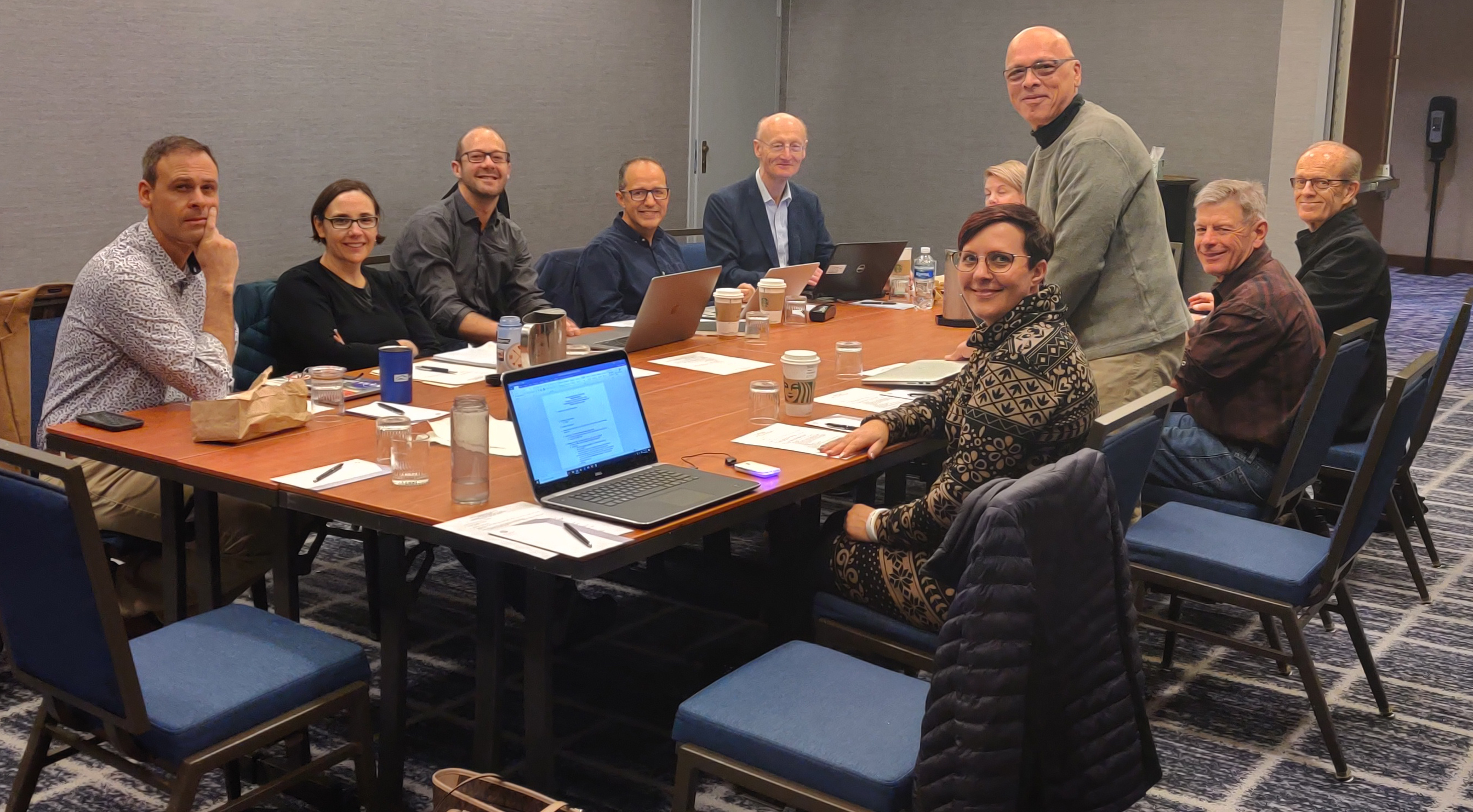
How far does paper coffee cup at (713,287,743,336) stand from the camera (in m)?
4.39

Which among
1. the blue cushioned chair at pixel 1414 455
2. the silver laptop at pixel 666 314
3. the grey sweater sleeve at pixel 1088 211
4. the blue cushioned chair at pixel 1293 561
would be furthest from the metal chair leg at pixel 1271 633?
the silver laptop at pixel 666 314

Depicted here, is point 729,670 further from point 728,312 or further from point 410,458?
point 728,312

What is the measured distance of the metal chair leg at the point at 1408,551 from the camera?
13.6ft

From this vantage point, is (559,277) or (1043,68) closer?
(1043,68)

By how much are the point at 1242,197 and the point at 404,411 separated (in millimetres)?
2520

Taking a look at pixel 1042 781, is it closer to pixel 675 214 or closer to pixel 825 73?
pixel 675 214

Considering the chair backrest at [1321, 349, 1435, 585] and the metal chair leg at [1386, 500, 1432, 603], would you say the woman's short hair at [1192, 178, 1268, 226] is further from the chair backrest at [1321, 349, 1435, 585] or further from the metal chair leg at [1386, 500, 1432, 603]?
the metal chair leg at [1386, 500, 1432, 603]

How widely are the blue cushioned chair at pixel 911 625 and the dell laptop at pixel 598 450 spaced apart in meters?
0.36

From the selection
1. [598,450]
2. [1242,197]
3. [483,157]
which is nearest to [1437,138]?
[1242,197]

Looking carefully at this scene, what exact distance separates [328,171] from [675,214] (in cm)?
273

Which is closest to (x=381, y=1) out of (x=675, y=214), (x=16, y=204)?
(x=16, y=204)

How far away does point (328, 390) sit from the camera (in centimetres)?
317

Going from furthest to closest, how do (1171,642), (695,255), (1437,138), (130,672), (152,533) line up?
(1437,138) < (695,255) < (1171,642) < (152,533) < (130,672)

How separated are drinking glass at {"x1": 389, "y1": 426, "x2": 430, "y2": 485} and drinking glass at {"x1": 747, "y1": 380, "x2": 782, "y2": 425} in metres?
0.88
